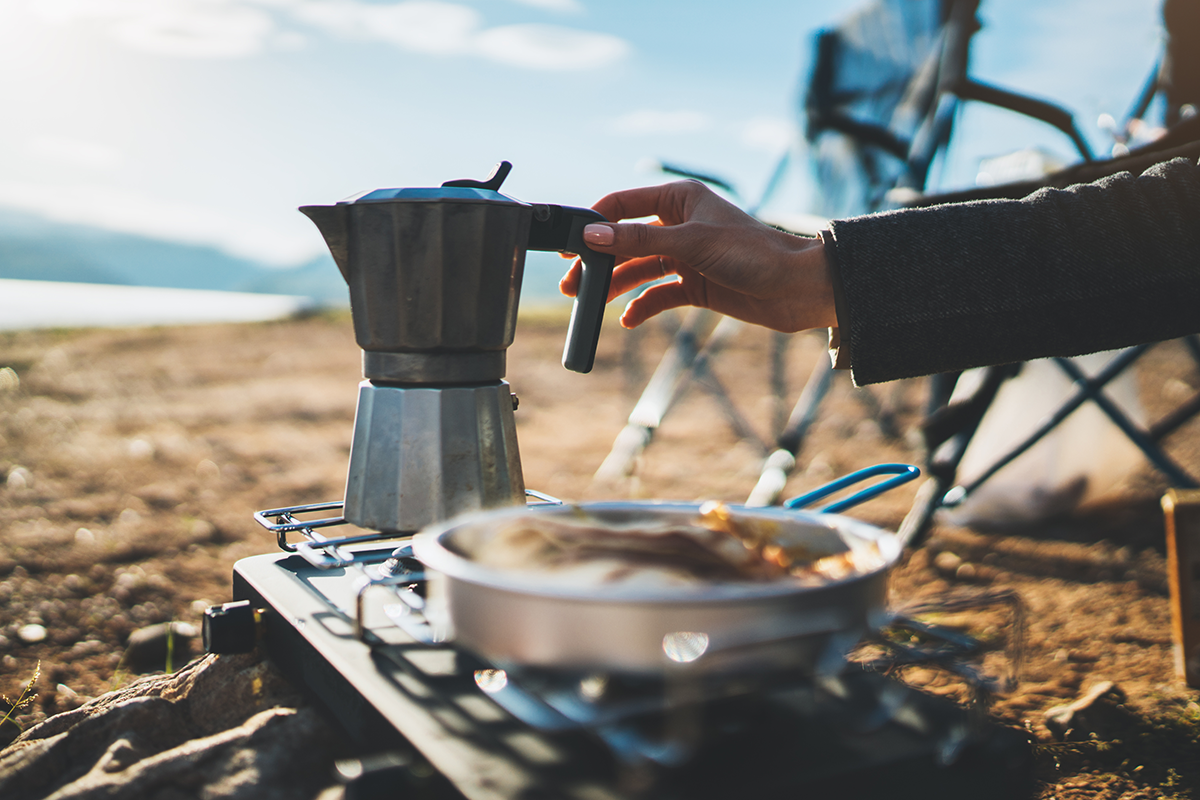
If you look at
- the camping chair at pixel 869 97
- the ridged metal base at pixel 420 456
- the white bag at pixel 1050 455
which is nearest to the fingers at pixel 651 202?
the ridged metal base at pixel 420 456

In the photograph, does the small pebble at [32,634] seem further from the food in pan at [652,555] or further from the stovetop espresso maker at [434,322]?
the food in pan at [652,555]

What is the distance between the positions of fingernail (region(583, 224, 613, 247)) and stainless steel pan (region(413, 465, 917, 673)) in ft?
1.64

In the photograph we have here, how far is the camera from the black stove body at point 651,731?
0.50 m

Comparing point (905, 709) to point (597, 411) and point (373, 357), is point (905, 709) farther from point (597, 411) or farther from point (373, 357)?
point (597, 411)

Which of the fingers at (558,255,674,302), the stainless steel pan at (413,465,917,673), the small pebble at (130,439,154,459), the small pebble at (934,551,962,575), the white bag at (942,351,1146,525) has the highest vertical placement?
the fingers at (558,255,674,302)

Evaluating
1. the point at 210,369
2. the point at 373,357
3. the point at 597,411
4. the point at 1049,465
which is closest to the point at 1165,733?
the point at 373,357

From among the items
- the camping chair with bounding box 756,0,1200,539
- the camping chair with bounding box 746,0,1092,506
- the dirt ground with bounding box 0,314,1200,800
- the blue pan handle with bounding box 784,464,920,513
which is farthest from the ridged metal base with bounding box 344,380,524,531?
the camping chair with bounding box 746,0,1092,506

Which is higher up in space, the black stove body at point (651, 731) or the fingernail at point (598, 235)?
the fingernail at point (598, 235)

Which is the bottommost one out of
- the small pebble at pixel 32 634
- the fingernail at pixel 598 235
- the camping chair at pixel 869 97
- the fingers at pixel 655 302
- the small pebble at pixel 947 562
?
the small pebble at pixel 32 634

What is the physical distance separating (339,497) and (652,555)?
9.28ft

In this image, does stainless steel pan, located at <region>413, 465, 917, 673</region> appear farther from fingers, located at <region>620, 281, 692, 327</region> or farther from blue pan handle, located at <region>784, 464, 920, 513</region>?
fingers, located at <region>620, 281, 692, 327</region>

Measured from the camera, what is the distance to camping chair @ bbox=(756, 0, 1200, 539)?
188cm

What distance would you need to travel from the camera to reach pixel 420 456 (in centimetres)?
93

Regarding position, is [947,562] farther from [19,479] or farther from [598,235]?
[19,479]
